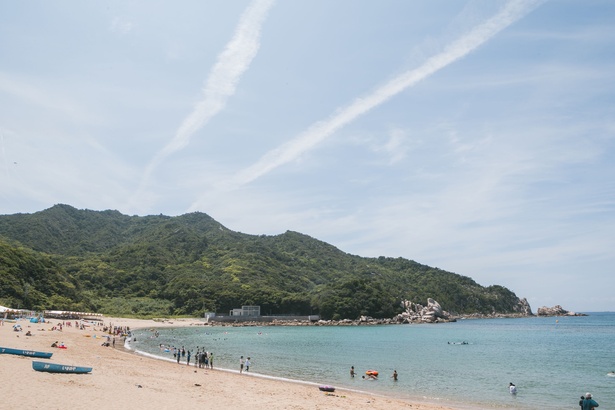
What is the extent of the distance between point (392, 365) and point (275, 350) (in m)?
17.7

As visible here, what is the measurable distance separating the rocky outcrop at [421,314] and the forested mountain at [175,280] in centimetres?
422

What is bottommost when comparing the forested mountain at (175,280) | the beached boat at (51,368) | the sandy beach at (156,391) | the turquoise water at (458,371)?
the turquoise water at (458,371)

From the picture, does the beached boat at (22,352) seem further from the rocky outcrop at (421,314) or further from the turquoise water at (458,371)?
Result: the rocky outcrop at (421,314)

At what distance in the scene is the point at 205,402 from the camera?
64.6ft

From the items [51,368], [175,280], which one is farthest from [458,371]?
[175,280]

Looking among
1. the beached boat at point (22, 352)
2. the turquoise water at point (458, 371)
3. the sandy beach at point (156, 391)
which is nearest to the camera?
the sandy beach at point (156, 391)

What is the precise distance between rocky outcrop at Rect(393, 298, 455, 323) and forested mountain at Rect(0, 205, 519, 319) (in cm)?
422

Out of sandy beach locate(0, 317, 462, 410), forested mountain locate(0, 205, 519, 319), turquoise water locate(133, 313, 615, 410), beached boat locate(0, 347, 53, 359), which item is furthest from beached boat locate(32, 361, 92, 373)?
forested mountain locate(0, 205, 519, 319)

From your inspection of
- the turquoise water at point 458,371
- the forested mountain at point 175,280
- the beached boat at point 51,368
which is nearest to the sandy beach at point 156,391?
the beached boat at point 51,368

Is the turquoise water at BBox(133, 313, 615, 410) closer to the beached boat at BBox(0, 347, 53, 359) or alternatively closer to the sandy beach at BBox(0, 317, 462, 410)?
the sandy beach at BBox(0, 317, 462, 410)

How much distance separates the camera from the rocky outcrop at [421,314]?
463ft

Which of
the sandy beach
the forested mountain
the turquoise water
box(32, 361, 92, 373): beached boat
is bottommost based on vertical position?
the turquoise water

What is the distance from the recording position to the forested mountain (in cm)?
9011

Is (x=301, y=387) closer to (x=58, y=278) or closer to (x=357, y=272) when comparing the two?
(x=58, y=278)
